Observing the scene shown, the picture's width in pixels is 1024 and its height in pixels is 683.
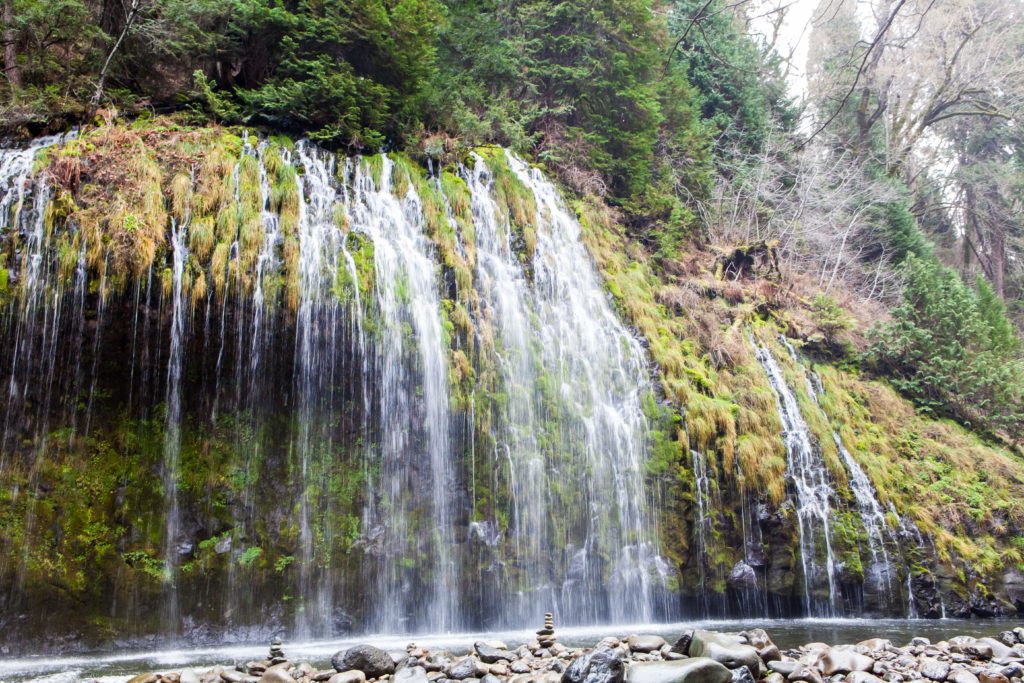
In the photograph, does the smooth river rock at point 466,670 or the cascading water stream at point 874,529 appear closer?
the smooth river rock at point 466,670

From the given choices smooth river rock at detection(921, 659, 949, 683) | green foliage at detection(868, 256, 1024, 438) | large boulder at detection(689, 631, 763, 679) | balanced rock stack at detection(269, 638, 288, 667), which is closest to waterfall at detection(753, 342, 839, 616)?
green foliage at detection(868, 256, 1024, 438)

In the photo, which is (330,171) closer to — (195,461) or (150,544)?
(195,461)

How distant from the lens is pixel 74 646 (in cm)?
760

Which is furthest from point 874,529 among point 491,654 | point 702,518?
point 491,654

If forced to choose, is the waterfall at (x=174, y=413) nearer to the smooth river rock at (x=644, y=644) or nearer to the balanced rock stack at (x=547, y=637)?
the balanced rock stack at (x=547, y=637)

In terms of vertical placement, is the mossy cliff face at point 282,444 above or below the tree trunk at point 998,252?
below

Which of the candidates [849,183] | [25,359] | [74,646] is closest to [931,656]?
[74,646]

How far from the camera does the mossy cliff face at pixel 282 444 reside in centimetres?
814

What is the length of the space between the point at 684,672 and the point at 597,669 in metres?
0.56

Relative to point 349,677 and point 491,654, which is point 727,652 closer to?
point 491,654


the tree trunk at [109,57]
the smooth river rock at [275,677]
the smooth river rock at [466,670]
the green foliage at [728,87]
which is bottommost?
the smooth river rock at [466,670]

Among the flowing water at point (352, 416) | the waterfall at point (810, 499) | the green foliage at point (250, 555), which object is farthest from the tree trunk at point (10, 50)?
the waterfall at point (810, 499)

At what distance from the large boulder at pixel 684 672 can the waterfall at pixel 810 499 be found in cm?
742

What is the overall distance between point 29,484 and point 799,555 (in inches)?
422
